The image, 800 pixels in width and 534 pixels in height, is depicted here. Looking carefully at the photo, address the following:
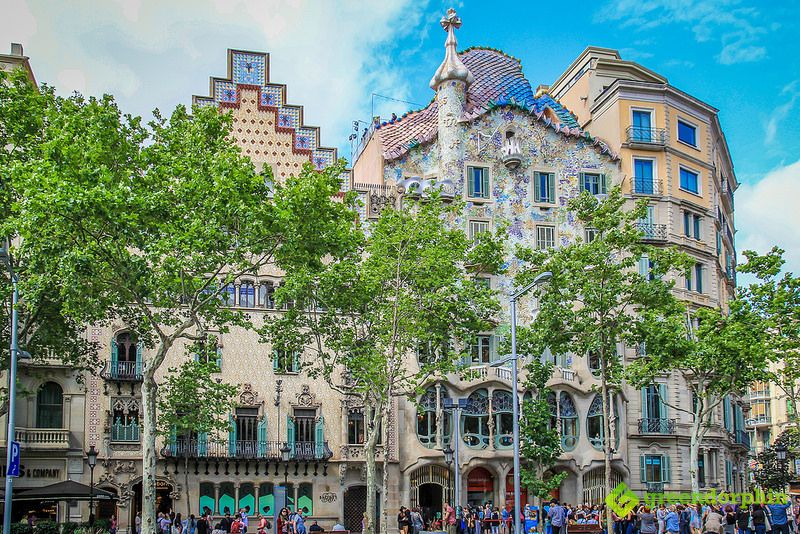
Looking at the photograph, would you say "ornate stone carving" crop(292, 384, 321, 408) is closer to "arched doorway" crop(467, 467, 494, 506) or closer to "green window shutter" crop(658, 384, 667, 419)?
"arched doorway" crop(467, 467, 494, 506)

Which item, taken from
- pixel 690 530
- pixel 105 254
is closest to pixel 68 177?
pixel 105 254

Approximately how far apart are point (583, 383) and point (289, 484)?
14675mm

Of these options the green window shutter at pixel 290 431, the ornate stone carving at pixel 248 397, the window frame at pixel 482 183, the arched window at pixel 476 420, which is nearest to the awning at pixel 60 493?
the ornate stone carving at pixel 248 397

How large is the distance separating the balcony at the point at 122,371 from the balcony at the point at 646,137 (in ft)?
87.9

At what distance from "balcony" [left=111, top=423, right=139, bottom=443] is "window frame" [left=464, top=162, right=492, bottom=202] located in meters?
19.0

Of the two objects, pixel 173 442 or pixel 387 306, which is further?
pixel 173 442

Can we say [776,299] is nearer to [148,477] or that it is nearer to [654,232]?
[654,232]

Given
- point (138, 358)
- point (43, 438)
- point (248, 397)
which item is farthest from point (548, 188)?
point (43, 438)

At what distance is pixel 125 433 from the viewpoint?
40406mm

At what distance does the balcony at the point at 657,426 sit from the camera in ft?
155

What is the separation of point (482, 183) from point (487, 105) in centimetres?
413

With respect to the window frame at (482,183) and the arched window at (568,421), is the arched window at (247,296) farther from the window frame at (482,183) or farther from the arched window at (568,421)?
the arched window at (568,421)

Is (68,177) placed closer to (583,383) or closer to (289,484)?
(289,484)

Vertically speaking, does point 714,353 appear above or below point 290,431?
above
